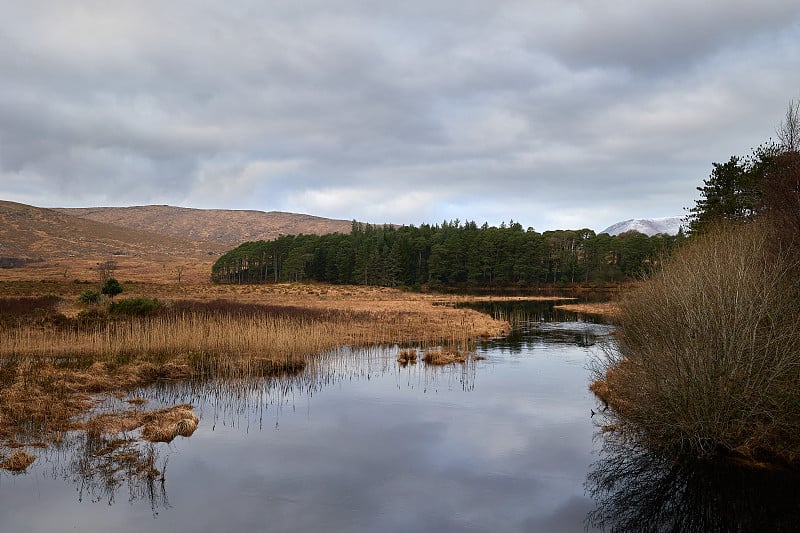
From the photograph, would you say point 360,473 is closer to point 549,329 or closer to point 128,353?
point 128,353

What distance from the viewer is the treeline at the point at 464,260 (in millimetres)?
115688

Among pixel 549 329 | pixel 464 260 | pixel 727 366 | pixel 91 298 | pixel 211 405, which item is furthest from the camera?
pixel 464 260

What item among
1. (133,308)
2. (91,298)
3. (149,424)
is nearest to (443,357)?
(149,424)

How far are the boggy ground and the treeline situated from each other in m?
77.2

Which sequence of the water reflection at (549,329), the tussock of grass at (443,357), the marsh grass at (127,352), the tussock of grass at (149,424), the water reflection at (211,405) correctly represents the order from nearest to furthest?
the water reflection at (211,405)
the tussock of grass at (149,424)
the marsh grass at (127,352)
the tussock of grass at (443,357)
the water reflection at (549,329)

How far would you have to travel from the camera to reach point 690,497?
11.9m

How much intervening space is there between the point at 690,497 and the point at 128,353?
2318 centimetres

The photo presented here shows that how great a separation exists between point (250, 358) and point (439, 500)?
15380 millimetres

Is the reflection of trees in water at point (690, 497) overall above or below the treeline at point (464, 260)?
below

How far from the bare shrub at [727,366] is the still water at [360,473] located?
1.11m

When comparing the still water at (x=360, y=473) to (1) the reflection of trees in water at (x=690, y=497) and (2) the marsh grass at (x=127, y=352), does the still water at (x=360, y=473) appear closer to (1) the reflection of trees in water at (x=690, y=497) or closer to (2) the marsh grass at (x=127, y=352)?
(1) the reflection of trees in water at (x=690, y=497)

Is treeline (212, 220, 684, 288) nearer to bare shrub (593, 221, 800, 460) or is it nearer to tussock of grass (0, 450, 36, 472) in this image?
bare shrub (593, 221, 800, 460)

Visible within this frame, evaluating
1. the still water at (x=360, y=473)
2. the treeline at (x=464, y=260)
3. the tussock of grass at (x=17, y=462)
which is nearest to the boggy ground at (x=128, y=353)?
the tussock of grass at (x=17, y=462)

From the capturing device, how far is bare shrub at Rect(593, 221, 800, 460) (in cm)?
1221
